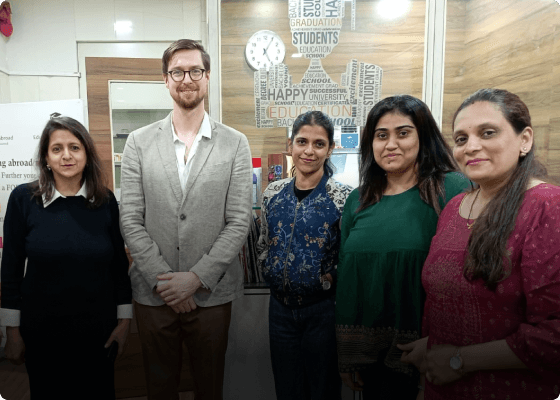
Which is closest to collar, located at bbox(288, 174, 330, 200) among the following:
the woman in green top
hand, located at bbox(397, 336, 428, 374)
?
the woman in green top

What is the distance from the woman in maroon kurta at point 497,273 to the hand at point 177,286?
36.7 inches

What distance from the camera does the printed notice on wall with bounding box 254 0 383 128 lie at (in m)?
2.38

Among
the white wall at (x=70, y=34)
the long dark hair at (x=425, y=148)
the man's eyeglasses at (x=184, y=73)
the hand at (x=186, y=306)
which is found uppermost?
the white wall at (x=70, y=34)

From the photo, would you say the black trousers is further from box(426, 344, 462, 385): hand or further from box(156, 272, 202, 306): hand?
box(426, 344, 462, 385): hand

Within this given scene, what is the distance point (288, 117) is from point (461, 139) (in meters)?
1.57

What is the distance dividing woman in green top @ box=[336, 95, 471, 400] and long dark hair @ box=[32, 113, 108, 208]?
42.3 inches

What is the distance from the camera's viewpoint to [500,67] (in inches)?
93.6

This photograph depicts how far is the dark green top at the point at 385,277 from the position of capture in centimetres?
115

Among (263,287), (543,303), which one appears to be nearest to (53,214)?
(263,287)

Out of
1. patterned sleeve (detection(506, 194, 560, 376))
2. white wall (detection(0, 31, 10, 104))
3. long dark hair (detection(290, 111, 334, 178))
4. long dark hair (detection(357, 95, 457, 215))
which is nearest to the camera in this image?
patterned sleeve (detection(506, 194, 560, 376))

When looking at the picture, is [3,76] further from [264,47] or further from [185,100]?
[185,100]

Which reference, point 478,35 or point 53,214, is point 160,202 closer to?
point 53,214

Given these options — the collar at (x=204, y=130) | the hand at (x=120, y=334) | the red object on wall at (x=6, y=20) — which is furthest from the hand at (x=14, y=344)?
the red object on wall at (x=6, y=20)

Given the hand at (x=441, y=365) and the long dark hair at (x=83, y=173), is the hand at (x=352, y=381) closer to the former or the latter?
the hand at (x=441, y=365)
